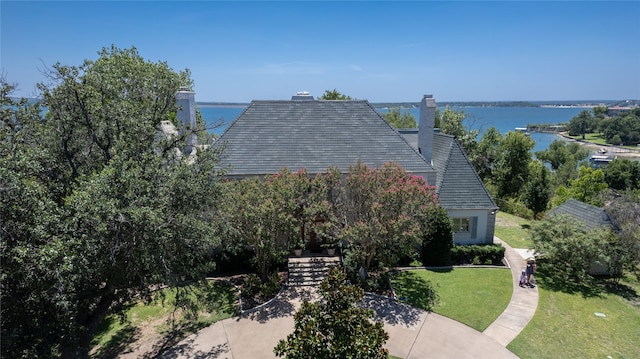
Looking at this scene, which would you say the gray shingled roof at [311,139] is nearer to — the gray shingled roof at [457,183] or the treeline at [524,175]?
the gray shingled roof at [457,183]

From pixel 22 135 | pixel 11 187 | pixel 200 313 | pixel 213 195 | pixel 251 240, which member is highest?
pixel 22 135

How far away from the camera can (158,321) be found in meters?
16.8

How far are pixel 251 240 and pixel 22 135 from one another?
10.0 m

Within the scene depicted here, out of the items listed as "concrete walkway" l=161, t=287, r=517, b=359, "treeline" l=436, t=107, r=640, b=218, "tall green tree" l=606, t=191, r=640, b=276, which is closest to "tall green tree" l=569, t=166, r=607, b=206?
"treeline" l=436, t=107, r=640, b=218

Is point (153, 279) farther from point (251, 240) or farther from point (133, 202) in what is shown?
point (251, 240)

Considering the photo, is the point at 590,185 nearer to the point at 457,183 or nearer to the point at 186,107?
the point at 457,183

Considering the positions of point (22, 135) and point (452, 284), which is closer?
point (22, 135)

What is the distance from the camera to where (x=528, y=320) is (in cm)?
1664

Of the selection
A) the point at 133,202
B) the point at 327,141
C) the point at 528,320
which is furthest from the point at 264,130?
the point at 528,320

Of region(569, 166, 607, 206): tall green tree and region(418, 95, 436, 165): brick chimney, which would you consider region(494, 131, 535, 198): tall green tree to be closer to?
region(569, 166, 607, 206): tall green tree

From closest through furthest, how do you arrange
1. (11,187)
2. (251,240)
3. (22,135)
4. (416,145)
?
(11,187) → (22,135) → (251,240) → (416,145)

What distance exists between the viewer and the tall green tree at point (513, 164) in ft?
120

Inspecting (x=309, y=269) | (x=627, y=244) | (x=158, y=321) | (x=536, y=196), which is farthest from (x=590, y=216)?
(x=158, y=321)

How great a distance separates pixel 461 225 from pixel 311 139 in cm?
1194
